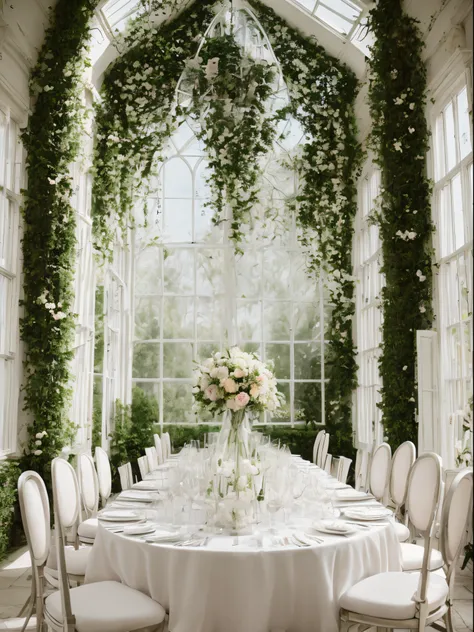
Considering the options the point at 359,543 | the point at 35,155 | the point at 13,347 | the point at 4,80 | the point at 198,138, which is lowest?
the point at 359,543

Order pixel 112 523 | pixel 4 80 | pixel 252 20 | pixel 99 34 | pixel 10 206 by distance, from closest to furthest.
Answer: pixel 112 523 → pixel 4 80 → pixel 10 206 → pixel 99 34 → pixel 252 20

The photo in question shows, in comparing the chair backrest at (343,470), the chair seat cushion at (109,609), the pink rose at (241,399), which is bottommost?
the chair seat cushion at (109,609)

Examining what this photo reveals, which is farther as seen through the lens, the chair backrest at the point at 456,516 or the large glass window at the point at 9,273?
the large glass window at the point at 9,273

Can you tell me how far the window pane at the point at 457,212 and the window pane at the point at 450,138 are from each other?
7.3 inches

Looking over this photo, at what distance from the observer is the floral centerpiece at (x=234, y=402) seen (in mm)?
3363

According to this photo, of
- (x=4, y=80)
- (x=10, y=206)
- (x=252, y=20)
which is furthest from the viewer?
(x=252, y=20)

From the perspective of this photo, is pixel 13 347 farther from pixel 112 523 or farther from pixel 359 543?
pixel 359 543

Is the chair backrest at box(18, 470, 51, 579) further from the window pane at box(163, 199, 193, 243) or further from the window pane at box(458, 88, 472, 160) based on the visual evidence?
the window pane at box(163, 199, 193, 243)

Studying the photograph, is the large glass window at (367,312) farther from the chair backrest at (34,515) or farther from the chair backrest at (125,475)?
the chair backrest at (34,515)

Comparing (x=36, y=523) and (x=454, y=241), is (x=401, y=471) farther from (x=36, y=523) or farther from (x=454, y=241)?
(x=36, y=523)

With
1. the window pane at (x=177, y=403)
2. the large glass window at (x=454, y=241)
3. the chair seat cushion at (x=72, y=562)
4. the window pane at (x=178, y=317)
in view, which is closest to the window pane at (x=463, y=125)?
the large glass window at (x=454, y=241)

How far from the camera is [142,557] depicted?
2.91m

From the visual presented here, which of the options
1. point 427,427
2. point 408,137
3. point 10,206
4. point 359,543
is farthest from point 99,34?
point 359,543

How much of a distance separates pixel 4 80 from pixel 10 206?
1.09 metres
